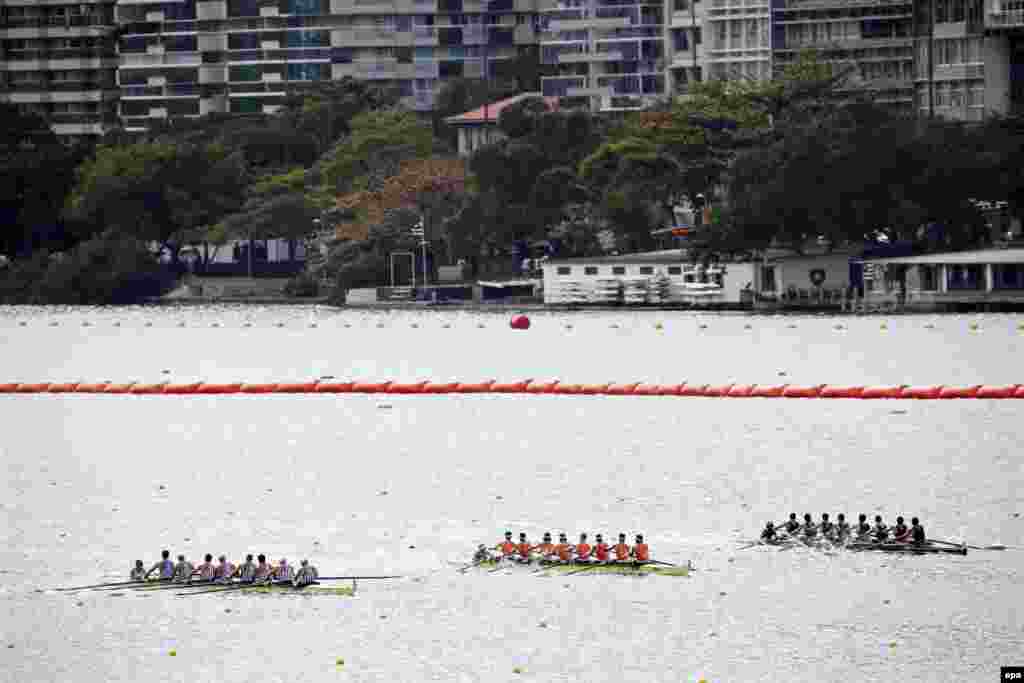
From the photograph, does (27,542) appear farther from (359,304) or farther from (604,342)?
(359,304)

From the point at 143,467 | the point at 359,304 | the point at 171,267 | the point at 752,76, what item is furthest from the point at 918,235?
the point at 143,467

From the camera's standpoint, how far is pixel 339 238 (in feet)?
459

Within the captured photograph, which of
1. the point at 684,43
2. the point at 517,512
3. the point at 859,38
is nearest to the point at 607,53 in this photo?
the point at 684,43

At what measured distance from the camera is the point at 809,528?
5109cm

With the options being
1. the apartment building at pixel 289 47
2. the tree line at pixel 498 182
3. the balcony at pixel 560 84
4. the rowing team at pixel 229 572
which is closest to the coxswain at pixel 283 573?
the rowing team at pixel 229 572

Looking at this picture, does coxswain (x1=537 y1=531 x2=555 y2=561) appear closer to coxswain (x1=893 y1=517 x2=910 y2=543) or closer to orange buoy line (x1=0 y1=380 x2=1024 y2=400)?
coxswain (x1=893 y1=517 x2=910 y2=543)

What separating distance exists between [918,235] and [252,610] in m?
87.9

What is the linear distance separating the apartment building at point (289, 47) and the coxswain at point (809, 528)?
130220 millimetres

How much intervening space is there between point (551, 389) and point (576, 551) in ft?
111

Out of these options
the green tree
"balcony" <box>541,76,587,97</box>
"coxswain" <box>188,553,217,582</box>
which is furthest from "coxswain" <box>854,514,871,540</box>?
"balcony" <box>541,76,587,97</box>

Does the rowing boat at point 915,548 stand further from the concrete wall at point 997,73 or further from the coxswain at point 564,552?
the concrete wall at point 997,73

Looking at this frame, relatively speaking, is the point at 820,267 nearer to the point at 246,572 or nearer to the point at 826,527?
the point at 826,527

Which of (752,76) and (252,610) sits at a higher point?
(752,76)

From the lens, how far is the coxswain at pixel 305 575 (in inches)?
1879
